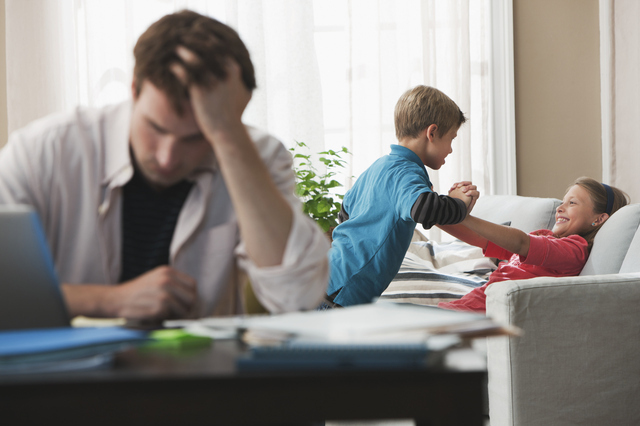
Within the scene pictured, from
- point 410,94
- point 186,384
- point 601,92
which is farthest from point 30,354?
point 601,92

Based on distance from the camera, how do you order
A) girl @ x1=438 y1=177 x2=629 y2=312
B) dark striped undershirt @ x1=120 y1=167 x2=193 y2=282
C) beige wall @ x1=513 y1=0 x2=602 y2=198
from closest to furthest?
dark striped undershirt @ x1=120 y1=167 x2=193 y2=282 → girl @ x1=438 y1=177 x2=629 y2=312 → beige wall @ x1=513 y1=0 x2=602 y2=198

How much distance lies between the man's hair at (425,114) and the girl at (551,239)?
0.34m

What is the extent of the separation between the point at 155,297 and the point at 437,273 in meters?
2.00

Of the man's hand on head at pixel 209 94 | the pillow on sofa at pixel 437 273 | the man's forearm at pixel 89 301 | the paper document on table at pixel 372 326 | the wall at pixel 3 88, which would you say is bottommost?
the pillow on sofa at pixel 437 273

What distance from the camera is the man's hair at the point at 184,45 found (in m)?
0.76

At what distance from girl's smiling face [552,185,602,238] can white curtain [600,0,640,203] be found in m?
1.21

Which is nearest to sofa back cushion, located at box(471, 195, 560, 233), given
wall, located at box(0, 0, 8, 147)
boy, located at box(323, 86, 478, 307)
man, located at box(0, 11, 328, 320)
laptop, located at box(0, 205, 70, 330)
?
boy, located at box(323, 86, 478, 307)

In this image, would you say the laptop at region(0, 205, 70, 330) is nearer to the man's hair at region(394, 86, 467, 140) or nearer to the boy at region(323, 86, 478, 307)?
the boy at region(323, 86, 478, 307)

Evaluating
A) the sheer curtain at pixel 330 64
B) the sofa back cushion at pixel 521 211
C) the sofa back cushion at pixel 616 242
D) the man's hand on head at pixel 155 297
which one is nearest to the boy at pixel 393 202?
the sofa back cushion at pixel 616 242

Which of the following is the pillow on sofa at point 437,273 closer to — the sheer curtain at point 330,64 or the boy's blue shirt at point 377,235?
the boy's blue shirt at point 377,235

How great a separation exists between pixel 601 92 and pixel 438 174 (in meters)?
1.06

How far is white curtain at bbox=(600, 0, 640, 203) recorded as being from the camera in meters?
3.04

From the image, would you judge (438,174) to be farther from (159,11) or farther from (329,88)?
(159,11)

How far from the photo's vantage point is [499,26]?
366 centimetres
